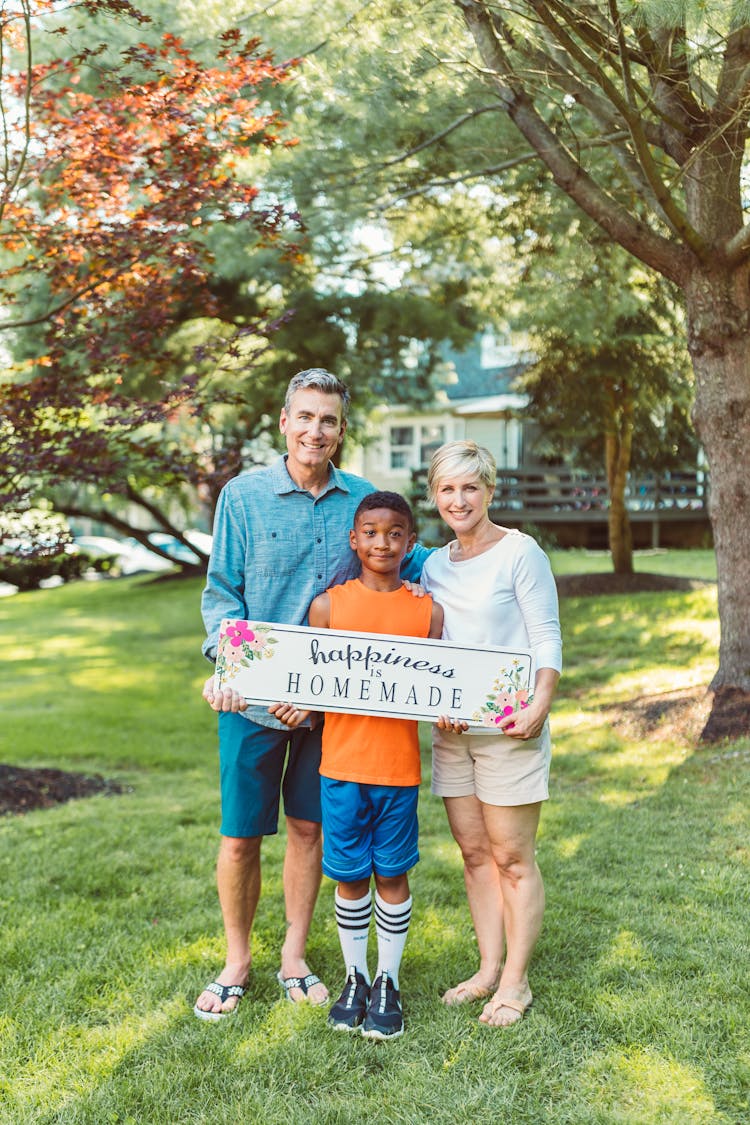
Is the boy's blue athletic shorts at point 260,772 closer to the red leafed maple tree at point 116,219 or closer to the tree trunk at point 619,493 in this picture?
the red leafed maple tree at point 116,219

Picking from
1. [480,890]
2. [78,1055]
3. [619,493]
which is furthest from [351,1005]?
[619,493]

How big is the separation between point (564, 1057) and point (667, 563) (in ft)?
45.3

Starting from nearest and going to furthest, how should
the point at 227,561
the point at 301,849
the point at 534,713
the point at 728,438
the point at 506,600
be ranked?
the point at 534,713 < the point at 506,600 < the point at 227,561 < the point at 301,849 < the point at 728,438

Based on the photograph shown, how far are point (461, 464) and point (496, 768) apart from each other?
3.00ft

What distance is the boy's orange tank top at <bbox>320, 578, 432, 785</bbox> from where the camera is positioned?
2.97m

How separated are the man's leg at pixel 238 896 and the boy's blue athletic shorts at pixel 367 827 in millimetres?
347

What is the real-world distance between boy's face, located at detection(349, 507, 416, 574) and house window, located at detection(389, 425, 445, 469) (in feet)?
80.3

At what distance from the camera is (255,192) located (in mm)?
5129

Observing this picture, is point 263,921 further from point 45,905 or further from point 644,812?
point 644,812

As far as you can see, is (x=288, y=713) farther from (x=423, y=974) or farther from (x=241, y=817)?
(x=423, y=974)

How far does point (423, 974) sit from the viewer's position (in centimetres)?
340

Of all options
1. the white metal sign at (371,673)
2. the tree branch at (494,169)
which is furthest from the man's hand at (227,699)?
the tree branch at (494,169)

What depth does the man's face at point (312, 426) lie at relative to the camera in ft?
10.2

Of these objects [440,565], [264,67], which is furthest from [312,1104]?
[264,67]
